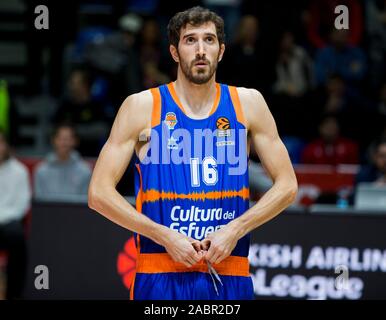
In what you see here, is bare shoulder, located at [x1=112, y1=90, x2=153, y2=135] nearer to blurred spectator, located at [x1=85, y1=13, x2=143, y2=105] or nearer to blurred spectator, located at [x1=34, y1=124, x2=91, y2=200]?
blurred spectator, located at [x1=34, y1=124, x2=91, y2=200]

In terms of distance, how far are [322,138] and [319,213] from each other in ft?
10.8

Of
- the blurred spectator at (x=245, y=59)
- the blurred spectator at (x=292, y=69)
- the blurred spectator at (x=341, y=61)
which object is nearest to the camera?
the blurred spectator at (x=245, y=59)

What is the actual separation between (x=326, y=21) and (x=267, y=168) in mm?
8617

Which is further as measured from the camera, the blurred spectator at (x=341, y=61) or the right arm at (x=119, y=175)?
the blurred spectator at (x=341, y=61)

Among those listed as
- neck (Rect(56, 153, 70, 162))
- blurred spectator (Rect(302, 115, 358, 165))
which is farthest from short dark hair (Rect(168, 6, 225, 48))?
blurred spectator (Rect(302, 115, 358, 165))

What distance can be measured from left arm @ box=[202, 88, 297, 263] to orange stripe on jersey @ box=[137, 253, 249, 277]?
175mm

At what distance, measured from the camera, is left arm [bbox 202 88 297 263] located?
5070mm

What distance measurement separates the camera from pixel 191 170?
5172 mm

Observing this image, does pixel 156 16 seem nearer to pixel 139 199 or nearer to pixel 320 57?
pixel 320 57

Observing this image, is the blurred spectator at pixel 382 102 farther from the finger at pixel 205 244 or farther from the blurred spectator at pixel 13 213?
the finger at pixel 205 244

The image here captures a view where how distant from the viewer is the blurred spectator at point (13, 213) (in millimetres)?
9422

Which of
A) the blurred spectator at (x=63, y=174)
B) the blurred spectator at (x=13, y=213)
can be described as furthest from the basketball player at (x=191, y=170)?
the blurred spectator at (x=63, y=174)

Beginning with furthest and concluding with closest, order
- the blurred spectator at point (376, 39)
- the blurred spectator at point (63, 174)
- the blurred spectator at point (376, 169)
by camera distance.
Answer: the blurred spectator at point (376, 39) → the blurred spectator at point (376, 169) → the blurred spectator at point (63, 174)

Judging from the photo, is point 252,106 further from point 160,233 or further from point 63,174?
point 63,174
